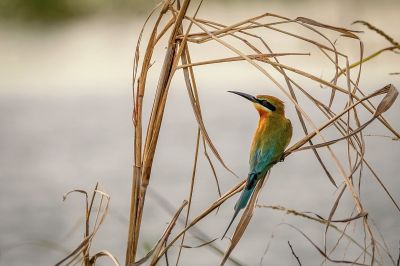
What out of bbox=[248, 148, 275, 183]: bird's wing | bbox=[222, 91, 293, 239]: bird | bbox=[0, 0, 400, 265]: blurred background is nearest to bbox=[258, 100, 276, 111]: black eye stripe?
bbox=[222, 91, 293, 239]: bird

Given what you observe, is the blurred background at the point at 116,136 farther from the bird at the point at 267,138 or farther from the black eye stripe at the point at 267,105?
the black eye stripe at the point at 267,105

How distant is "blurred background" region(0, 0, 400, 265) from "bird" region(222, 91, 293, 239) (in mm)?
253

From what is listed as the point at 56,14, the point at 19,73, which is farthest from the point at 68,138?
the point at 56,14

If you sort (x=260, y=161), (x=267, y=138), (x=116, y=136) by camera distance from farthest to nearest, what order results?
(x=116, y=136)
(x=267, y=138)
(x=260, y=161)

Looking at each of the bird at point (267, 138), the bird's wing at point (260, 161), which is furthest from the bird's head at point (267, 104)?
the bird's wing at point (260, 161)

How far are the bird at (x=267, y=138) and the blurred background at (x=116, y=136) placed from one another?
0.25 m

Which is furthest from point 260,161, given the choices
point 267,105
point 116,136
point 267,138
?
point 116,136

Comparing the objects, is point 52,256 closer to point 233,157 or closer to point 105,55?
point 233,157

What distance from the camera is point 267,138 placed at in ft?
5.99

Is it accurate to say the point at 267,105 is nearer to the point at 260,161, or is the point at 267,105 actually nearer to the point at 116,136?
the point at 260,161

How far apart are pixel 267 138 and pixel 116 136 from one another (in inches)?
162

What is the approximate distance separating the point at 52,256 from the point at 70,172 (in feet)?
5.65

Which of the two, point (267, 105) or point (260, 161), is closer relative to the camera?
point (260, 161)

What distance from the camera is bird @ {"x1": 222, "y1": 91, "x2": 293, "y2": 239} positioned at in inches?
65.1
